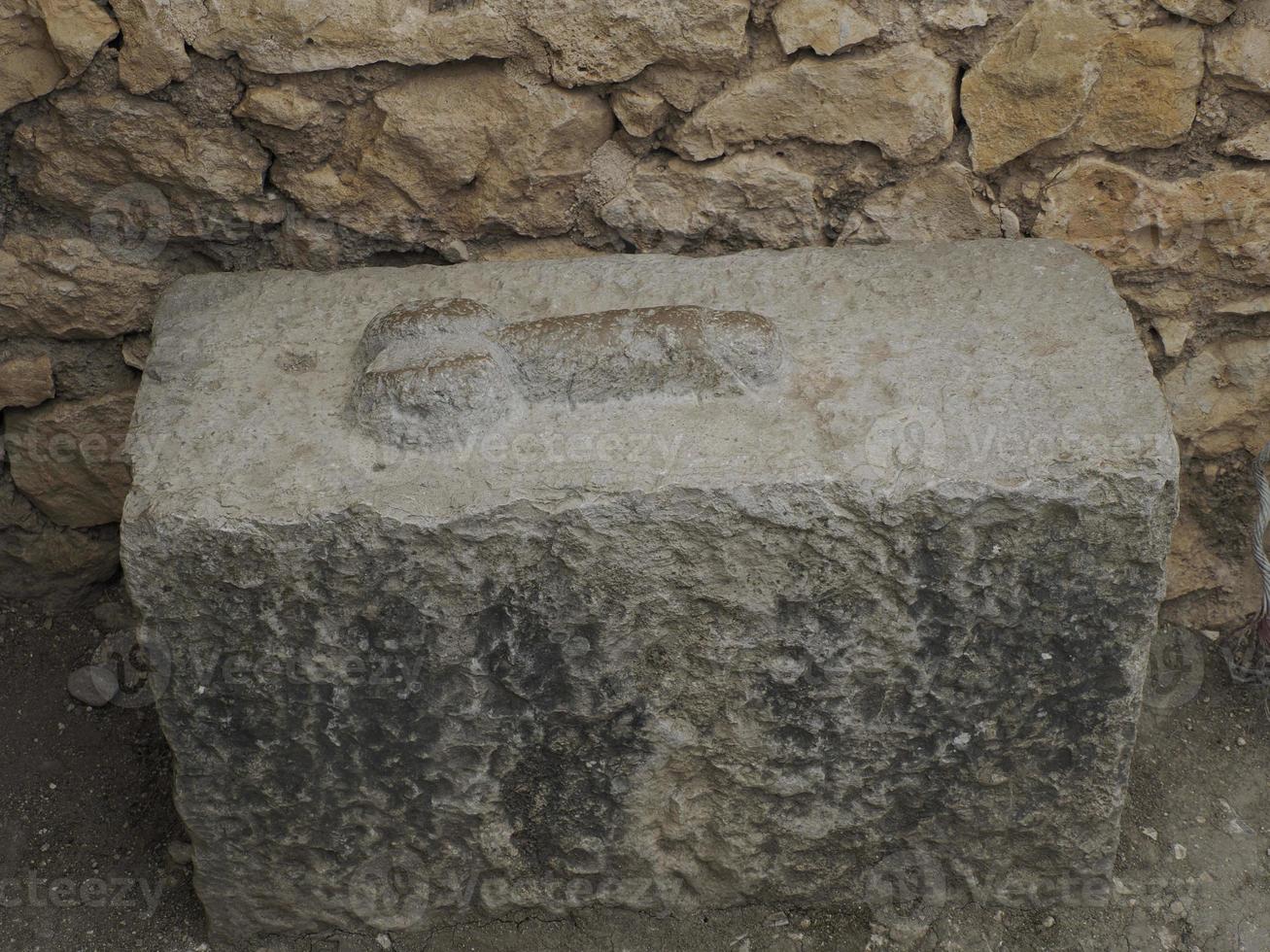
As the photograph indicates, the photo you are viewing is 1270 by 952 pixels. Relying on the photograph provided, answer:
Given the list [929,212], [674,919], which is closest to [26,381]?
[674,919]

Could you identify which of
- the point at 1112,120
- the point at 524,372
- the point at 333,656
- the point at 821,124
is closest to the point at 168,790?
the point at 333,656

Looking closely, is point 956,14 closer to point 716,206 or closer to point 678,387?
point 716,206

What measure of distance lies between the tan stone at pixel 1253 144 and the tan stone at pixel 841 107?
43 cm

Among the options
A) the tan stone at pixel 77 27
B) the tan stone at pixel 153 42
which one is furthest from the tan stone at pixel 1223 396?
the tan stone at pixel 77 27

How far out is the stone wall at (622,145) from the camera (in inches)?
79.6

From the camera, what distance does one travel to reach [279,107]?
6.79 ft

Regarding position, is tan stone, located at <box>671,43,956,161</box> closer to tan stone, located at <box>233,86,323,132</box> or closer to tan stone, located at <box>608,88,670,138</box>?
tan stone, located at <box>608,88,670,138</box>

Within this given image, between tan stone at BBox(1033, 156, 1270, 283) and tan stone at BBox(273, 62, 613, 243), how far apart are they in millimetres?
768

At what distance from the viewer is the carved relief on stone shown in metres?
1.75

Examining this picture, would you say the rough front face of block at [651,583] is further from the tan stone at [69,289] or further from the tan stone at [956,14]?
the tan stone at [956,14]

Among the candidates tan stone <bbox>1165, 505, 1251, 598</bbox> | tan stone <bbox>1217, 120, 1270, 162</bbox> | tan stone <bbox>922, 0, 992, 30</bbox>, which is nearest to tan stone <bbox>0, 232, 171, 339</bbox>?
tan stone <bbox>922, 0, 992, 30</bbox>

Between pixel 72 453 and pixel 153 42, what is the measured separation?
0.79 m

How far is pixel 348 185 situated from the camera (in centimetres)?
218

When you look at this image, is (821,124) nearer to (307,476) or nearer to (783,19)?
(783,19)
